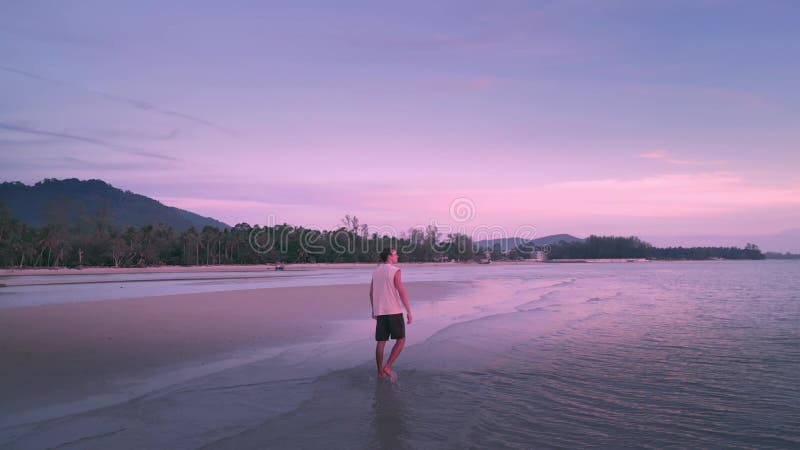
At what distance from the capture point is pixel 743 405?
6.44 m

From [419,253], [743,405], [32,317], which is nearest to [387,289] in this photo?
[743,405]

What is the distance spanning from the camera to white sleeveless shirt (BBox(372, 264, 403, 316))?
7.92 meters

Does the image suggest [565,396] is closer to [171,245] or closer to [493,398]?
[493,398]

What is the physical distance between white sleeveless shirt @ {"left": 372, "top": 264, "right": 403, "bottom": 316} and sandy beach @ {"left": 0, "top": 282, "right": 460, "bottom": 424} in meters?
3.41

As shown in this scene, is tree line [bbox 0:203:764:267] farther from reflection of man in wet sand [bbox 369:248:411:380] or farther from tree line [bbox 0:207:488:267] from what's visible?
reflection of man in wet sand [bbox 369:248:411:380]

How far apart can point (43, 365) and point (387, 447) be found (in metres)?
6.60

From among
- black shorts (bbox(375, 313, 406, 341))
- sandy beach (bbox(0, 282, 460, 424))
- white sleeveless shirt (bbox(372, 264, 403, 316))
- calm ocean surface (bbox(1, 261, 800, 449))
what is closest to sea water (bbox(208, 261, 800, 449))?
calm ocean surface (bbox(1, 261, 800, 449))

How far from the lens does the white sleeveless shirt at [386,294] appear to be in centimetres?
792

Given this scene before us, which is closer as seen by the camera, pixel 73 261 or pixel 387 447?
pixel 387 447

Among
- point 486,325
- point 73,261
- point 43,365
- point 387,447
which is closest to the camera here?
point 387,447

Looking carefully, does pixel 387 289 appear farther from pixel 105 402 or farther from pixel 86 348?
pixel 86 348

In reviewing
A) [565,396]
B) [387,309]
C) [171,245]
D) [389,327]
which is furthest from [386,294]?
[171,245]

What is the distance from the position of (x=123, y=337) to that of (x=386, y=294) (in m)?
6.96

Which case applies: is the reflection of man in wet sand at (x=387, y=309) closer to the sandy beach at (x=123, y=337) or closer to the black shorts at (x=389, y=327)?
the black shorts at (x=389, y=327)
